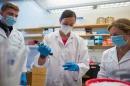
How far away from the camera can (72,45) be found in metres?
1.96

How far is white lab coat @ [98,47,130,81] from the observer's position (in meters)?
1.58

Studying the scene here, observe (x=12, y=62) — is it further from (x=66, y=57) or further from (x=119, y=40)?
(x=66, y=57)

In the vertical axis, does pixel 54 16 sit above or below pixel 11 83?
above

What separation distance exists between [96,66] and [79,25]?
1039mm

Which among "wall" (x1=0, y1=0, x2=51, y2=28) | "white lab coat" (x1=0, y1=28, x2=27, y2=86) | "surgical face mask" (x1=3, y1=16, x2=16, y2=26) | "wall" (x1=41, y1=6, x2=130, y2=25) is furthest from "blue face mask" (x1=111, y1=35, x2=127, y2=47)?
"wall" (x1=0, y1=0, x2=51, y2=28)

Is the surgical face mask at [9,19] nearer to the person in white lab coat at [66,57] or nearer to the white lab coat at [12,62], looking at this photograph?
the person in white lab coat at [66,57]

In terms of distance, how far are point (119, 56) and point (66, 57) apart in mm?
485

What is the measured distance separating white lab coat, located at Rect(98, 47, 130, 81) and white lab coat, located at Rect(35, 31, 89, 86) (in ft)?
0.59

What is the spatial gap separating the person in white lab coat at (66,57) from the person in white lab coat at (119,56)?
214 millimetres

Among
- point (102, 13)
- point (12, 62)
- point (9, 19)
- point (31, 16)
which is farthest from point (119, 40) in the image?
point (31, 16)

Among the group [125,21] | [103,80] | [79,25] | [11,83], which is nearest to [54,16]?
[79,25]

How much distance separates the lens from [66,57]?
1.90 metres

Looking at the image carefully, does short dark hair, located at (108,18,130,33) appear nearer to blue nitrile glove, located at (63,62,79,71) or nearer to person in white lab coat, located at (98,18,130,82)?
person in white lab coat, located at (98,18,130,82)

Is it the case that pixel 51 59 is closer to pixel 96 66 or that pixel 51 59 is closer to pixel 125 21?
pixel 125 21
